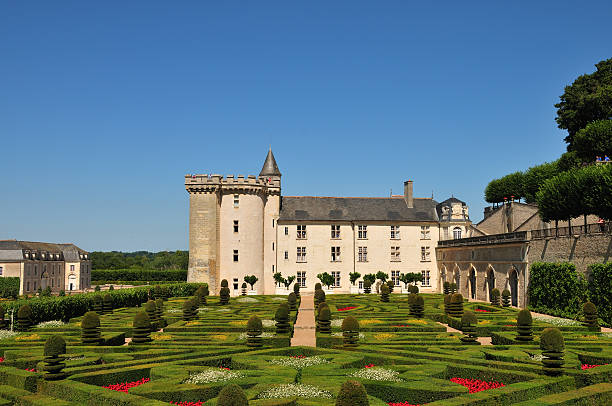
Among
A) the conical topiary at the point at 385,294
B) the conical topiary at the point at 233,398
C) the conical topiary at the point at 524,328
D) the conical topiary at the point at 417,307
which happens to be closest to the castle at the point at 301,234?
the conical topiary at the point at 385,294

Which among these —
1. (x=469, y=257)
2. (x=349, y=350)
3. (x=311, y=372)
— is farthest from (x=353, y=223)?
(x=311, y=372)

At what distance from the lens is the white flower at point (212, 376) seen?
574 inches

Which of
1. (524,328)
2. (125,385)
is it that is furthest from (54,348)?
(524,328)

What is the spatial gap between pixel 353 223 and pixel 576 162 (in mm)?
22658

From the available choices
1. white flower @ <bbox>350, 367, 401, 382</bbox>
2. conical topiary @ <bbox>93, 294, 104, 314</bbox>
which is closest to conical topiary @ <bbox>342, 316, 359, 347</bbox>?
white flower @ <bbox>350, 367, 401, 382</bbox>

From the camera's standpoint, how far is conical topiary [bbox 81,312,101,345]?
67.8 feet

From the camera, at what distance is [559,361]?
14.3 m

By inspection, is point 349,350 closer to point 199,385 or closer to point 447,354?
point 447,354

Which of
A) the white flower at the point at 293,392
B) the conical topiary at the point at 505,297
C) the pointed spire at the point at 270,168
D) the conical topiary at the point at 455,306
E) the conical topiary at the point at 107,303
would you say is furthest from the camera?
the pointed spire at the point at 270,168

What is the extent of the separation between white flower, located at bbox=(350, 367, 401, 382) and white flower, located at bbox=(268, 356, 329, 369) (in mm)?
1984

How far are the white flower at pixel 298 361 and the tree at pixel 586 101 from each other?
128ft

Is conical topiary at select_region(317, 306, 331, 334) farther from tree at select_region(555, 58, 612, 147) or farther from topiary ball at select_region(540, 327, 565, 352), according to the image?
tree at select_region(555, 58, 612, 147)

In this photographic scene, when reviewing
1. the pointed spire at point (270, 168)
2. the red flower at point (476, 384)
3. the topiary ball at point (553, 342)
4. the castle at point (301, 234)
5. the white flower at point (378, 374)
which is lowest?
the red flower at point (476, 384)

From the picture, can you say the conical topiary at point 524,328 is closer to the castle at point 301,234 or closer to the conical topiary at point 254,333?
the conical topiary at point 254,333
